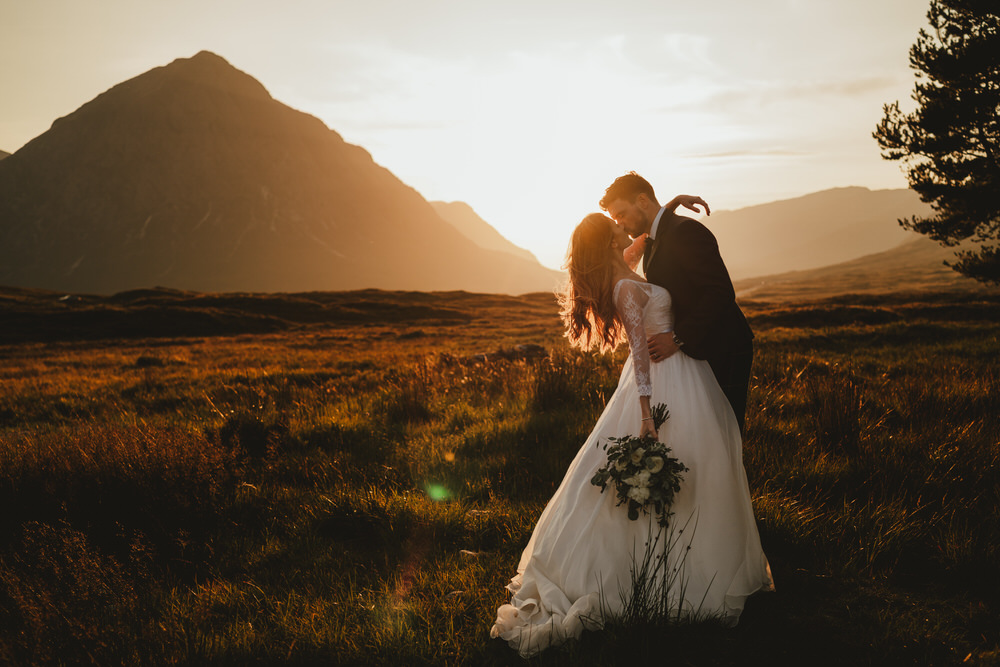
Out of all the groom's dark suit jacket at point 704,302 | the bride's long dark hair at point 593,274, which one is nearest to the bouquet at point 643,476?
the groom's dark suit jacket at point 704,302

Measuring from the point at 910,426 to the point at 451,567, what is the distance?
5378 mm

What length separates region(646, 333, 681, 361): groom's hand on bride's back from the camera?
10.8 ft

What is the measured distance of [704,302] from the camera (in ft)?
11.0

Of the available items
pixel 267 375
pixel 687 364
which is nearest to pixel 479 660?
pixel 687 364

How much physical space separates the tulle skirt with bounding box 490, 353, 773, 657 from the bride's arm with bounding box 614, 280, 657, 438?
0.15 m

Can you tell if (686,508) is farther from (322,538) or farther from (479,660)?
(322,538)

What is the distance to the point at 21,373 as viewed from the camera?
16.0 m

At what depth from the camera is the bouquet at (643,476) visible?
9.40ft

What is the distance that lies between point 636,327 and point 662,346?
245 millimetres

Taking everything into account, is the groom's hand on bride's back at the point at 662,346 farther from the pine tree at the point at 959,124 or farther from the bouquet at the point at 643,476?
the pine tree at the point at 959,124

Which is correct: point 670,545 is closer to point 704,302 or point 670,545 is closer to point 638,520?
point 638,520

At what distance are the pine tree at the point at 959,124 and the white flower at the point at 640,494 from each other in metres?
17.9

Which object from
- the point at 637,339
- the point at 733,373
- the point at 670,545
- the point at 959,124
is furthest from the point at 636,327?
the point at 959,124

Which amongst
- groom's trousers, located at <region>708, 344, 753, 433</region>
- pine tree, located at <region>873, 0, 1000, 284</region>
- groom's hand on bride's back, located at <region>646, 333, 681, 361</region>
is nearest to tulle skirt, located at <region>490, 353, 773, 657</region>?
groom's hand on bride's back, located at <region>646, 333, 681, 361</region>
